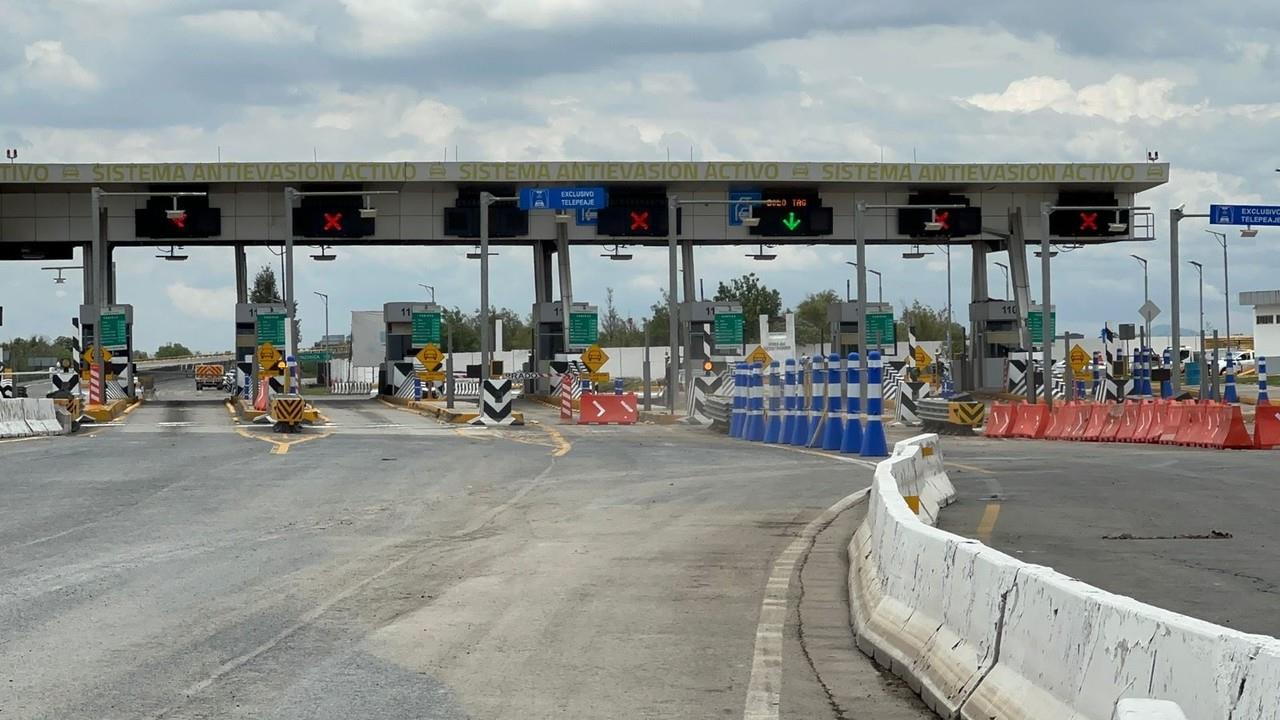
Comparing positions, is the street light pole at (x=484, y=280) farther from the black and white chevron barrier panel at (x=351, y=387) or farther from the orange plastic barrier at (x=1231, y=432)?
the black and white chevron barrier panel at (x=351, y=387)

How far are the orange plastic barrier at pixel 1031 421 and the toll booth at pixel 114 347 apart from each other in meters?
30.1

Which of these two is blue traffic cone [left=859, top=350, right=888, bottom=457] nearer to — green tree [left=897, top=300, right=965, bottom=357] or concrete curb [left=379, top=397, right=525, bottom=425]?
concrete curb [left=379, top=397, right=525, bottom=425]

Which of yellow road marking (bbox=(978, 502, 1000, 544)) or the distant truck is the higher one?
yellow road marking (bbox=(978, 502, 1000, 544))

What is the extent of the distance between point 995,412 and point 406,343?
33897 millimetres

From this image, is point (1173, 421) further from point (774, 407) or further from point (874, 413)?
point (874, 413)

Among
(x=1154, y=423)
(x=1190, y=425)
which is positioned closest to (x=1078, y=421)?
(x=1154, y=423)

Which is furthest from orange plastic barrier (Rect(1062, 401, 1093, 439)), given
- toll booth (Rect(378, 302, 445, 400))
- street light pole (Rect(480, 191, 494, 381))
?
toll booth (Rect(378, 302, 445, 400))

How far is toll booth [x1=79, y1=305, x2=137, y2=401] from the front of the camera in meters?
56.4

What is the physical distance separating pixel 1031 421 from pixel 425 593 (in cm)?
2767

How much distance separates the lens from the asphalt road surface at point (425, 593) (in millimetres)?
7758

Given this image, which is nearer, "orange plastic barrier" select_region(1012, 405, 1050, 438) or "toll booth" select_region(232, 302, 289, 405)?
"orange plastic barrier" select_region(1012, 405, 1050, 438)

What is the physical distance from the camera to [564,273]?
6009cm

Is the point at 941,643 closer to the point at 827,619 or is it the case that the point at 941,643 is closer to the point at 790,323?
the point at 827,619

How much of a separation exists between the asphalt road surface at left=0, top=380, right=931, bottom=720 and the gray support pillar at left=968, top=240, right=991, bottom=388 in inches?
1567
